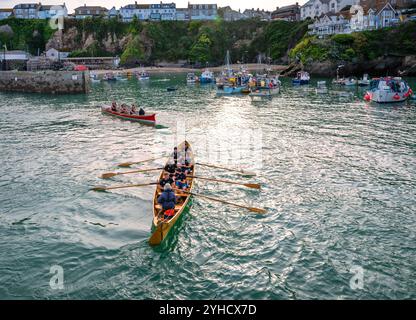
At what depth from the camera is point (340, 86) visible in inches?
3529

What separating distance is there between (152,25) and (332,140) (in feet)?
532

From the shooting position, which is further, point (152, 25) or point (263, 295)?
point (152, 25)

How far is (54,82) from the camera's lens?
3219 inches

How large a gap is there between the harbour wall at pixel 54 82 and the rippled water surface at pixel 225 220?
41.2 meters

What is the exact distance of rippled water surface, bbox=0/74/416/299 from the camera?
15.2 m

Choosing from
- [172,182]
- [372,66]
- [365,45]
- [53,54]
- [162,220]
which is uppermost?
[53,54]

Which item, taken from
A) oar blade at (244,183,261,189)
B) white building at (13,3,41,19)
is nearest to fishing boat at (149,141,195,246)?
oar blade at (244,183,261,189)

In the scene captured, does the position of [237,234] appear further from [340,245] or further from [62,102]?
[62,102]

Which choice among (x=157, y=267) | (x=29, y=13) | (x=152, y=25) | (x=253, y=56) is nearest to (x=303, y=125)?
(x=157, y=267)

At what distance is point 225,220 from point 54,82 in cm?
7307

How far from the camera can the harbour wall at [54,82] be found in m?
81.0

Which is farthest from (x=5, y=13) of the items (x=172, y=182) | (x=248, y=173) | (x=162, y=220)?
(x=162, y=220)

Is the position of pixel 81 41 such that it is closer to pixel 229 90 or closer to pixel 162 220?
pixel 229 90

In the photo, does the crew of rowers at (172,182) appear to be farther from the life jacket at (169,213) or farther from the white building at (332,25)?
the white building at (332,25)
